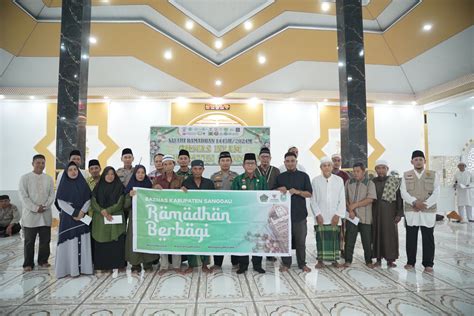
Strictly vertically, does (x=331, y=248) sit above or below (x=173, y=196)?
below

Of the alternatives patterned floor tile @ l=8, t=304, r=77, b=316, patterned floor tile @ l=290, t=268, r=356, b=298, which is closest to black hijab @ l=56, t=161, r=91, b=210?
patterned floor tile @ l=8, t=304, r=77, b=316

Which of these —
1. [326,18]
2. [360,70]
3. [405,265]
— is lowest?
[405,265]

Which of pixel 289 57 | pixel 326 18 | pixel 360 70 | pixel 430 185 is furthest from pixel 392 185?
pixel 289 57

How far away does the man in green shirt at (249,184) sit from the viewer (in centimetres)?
335

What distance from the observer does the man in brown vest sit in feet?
11.2

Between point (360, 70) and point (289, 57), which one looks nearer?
point (360, 70)

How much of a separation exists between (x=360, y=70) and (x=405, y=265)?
10.3ft

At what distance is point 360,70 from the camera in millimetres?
4801

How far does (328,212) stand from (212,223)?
1.46m

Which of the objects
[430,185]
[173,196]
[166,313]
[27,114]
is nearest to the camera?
[166,313]

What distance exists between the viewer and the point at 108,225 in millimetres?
3289

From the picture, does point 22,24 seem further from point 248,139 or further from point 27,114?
point 248,139

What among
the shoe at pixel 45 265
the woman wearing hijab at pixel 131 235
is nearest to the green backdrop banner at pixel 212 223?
the woman wearing hijab at pixel 131 235

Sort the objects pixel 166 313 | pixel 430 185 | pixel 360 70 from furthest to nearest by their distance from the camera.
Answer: pixel 360 70 < pixel 430 185 < pixel 166 313
